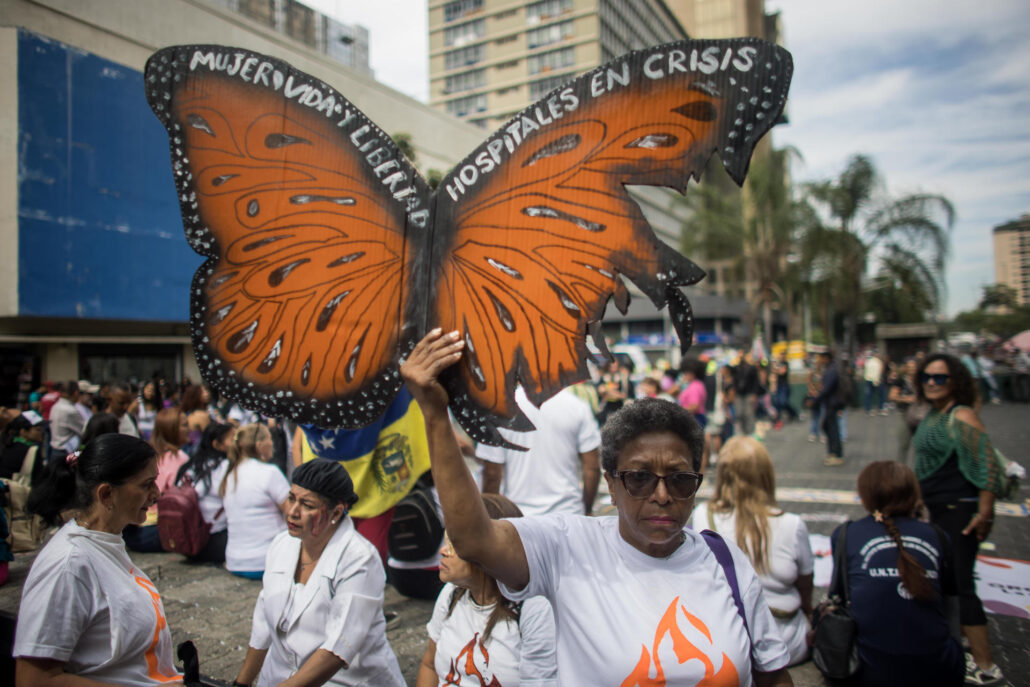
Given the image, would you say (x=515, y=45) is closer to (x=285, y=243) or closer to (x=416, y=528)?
(x=416, y=528)

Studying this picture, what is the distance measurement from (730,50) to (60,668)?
2.56m

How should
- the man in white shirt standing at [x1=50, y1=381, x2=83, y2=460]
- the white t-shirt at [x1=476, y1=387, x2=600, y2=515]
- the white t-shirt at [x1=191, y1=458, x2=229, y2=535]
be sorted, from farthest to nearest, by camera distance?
the man in white shirt standing at [x1=50, y1=381, x2=83, y2=460]
the white t-shirt at [x1=191, y1=458, x2=229, y2=535]
the white t-shirt at [x1=476, y1=387, x2=600, y2=515]

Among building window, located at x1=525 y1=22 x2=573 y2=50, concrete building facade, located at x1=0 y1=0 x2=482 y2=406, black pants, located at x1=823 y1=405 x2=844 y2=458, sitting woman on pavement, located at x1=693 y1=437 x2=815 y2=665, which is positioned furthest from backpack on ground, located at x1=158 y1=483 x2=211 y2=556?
building window, located at x1=525 y1=22 x2=573 y2=50

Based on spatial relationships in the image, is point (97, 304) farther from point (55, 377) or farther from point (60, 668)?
point (60, 668)

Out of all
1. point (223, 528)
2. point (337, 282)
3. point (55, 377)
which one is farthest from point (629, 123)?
point (55, 377)

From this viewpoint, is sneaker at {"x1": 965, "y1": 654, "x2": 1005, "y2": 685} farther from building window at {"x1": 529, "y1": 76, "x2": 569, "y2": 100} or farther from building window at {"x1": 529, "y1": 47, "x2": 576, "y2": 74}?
building window at {"x1": 529, "y1": 76, "x2": 569, "y2": 100}

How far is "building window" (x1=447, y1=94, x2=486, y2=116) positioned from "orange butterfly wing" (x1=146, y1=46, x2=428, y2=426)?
223ft

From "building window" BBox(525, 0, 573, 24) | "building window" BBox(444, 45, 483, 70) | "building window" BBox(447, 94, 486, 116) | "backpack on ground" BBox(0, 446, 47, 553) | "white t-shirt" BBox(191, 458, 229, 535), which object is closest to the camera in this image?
"backpack on ground" BBox(0, 446, 47, 553)

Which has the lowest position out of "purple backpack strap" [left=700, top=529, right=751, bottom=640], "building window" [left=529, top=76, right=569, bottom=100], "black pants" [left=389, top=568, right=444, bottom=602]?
"black pants" [left=389, top=568, right=444, bottom=602]

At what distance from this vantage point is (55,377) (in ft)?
54.0

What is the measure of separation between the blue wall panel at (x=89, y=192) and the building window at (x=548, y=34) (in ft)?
162

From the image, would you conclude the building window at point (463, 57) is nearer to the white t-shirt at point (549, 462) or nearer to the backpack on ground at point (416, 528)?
the backpack on ground at point (416, 528)

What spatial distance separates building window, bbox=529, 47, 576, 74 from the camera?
58431 mm

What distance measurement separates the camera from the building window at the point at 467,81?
212ft
